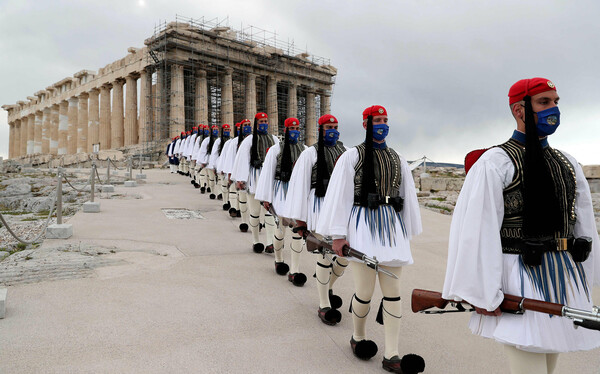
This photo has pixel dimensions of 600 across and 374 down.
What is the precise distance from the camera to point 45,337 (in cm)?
354

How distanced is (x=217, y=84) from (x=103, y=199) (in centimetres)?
3188

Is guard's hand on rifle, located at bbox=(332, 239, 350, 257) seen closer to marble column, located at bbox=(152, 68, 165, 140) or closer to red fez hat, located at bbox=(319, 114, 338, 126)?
red fez hat, located at bbox=(319, 114, 338, 126)

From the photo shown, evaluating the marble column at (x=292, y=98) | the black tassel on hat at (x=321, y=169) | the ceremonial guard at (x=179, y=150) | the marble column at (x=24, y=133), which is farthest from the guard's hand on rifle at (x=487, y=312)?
the marble column at (x=24, y=133)

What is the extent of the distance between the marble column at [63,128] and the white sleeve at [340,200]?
5862 cm

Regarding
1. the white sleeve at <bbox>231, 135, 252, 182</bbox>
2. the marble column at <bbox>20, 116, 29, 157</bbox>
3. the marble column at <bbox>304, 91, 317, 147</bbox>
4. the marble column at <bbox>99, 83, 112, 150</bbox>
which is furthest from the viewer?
the marble column at <bbox>20, 116, 29, 157</bbox>

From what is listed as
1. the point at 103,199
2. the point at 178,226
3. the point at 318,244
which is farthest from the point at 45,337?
the point at 103,199

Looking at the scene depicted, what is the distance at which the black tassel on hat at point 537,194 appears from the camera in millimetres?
2053

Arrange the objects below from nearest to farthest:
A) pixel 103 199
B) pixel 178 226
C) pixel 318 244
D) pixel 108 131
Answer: pixel 318 244 → pixel 178 226 → pixel 103 199 → pixel 108 131

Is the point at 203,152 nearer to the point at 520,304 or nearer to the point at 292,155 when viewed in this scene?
the point at 292,155

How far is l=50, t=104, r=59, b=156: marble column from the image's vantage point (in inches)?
2224

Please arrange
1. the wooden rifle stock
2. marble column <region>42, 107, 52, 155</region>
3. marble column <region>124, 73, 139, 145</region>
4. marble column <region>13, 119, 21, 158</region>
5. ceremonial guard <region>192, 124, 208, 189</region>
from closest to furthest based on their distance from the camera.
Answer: the wooden rifle stock → ceremonial guard <region>192, 124, 208, 189</region> → marble column <region>124, 73, 139, 145</region> → marble column <region>42, 107, 52, 155</region> → marble column <region>13, 119, 21, 158</region>

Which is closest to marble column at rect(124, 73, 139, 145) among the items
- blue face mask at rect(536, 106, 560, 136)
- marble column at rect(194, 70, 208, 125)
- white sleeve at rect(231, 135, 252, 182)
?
marble column at rect(194, 70, 208, 125)

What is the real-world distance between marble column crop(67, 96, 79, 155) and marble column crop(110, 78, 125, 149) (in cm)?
1179

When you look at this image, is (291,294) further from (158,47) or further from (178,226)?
(158,47)
